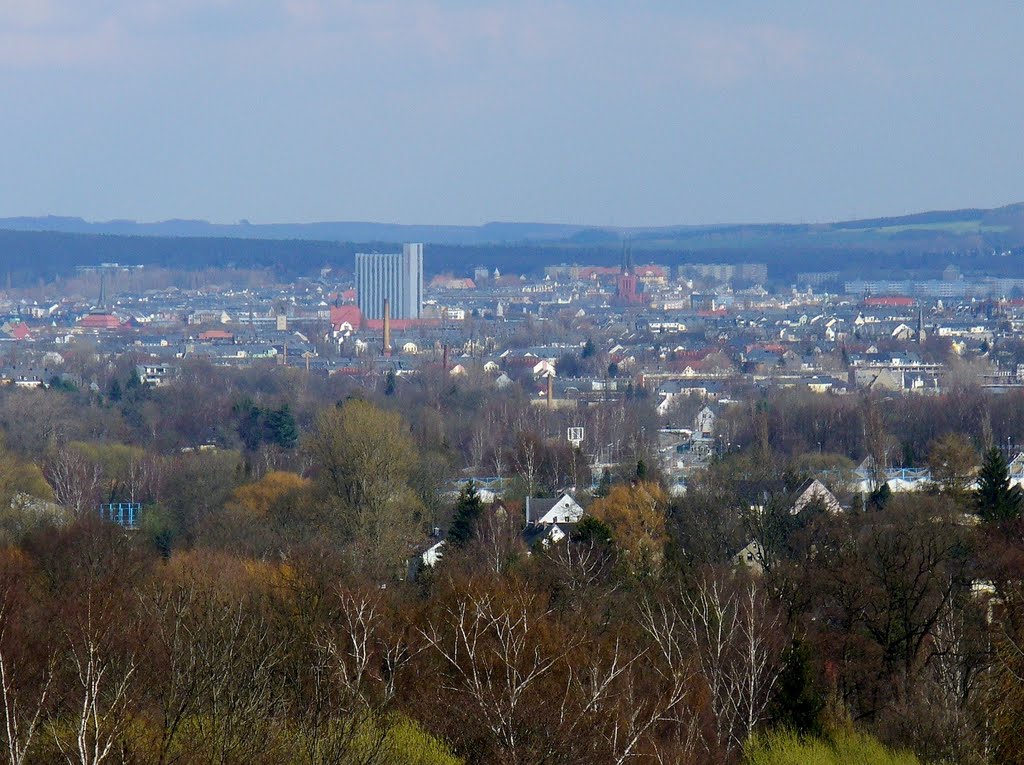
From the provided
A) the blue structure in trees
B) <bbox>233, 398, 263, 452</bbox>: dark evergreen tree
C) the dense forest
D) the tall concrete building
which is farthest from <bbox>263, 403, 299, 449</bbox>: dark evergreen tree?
the tall concrete building

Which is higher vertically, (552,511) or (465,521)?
(465,521)

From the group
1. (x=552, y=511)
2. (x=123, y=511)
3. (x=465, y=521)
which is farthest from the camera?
(x=123, y=511)

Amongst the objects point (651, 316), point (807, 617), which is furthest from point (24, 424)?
point (651, 316)

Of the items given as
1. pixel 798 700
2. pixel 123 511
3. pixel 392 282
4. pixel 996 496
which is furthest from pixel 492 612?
pixel 392 282

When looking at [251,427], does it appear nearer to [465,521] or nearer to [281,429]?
[281,429]

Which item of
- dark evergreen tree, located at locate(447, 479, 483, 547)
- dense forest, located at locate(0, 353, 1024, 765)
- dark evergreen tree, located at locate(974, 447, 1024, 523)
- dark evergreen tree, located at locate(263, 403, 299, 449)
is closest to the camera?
dense forest, located at locate(0, 353, 1024, 765)

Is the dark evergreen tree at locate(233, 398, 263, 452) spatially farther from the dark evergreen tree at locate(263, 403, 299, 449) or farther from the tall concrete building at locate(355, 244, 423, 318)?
the tall concrete building at locate(355, 244, 423, 318)

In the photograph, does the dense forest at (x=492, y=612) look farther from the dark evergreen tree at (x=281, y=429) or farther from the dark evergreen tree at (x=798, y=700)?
the dark evergreen tree at (x=281, y=429)

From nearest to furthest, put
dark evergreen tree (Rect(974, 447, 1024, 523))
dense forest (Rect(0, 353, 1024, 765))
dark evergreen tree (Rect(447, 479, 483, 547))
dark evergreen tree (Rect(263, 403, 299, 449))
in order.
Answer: dense forest (Rect(0, 353, 1024, 765))
dark evergreen tree (Rect(974, 447, 1024, 523))
dark evergreen tree (Rect(447, 479, 483, 547))
dark evergreen tree (Rect(263, 403, 299, 449))
